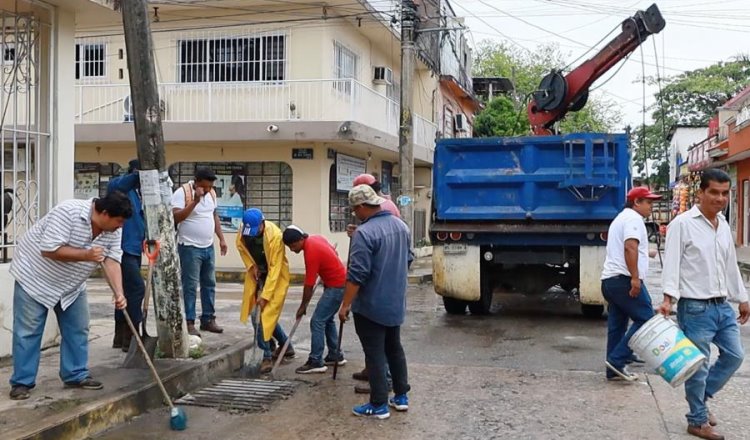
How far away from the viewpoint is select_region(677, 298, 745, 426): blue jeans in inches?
197

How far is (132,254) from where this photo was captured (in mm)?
6773

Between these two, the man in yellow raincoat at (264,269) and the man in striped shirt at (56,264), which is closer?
the man in striped shirt at (56,264)

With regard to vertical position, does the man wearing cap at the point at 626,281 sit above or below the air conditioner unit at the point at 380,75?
below

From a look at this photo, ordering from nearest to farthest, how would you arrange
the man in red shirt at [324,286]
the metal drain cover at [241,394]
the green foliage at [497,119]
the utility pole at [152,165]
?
the metal drain cover at [241,394], the utility pole at [152,165], the man in red shirt at [324,286], the green foliage at [497,119]

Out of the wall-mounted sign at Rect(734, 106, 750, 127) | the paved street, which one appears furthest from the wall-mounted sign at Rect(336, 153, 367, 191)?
the wall-mounted sign at Rect(734, 106, 750, 127)

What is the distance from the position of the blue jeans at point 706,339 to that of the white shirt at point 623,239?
51.8 inches

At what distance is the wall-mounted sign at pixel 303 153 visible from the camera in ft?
53.8

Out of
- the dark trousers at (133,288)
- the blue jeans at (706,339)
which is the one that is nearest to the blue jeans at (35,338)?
the dark trousers at (133,288)

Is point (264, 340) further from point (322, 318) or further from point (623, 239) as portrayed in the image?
point (623, 239)

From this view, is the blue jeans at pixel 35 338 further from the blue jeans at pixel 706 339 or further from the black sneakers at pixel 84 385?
the blue jeans at pixel 706 339

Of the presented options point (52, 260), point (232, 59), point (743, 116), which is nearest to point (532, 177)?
point (52, 260)

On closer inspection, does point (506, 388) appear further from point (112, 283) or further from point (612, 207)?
point (612, 207)

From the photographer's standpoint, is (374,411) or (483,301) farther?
(483,301)

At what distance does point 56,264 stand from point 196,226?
7.90ft
